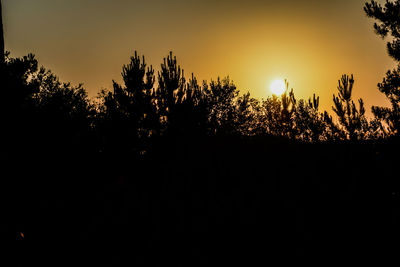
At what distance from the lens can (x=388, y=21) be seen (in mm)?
13164

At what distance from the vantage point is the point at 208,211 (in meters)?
6.43

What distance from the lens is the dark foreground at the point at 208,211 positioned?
4711mm

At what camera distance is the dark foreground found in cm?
471

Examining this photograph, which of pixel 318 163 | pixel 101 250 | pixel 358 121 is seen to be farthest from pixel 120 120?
pixel 358 121

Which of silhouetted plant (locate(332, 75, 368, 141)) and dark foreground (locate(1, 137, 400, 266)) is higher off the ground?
silhouetted plant (locate(332, 75, 368, 141))

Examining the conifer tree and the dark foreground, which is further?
Answer: the conifer tree

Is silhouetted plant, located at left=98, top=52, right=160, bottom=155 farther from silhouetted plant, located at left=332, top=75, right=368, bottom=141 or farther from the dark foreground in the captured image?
silhouetted plant, located at left=332, top=75, right=368, bottom=141

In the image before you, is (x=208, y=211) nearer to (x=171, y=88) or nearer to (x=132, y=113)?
(x=171, y=88)

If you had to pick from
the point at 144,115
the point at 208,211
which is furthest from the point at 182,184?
the point at 144,115

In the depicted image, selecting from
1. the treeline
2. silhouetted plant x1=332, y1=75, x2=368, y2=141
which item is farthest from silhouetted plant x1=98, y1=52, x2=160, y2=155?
silhouetted plant x1=332, y1=75, x2=368, y2=141

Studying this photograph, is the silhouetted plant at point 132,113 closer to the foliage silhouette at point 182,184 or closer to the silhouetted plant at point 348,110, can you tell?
the foliage silhouette at point 182,184

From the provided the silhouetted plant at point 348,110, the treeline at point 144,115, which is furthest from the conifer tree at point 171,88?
the silhouetted plant at point 348,110

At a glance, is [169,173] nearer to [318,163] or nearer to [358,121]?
[318,163]

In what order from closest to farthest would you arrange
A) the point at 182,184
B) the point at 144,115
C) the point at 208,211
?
the point at 208,211 < the point at 182,184 < the point at 144,115
